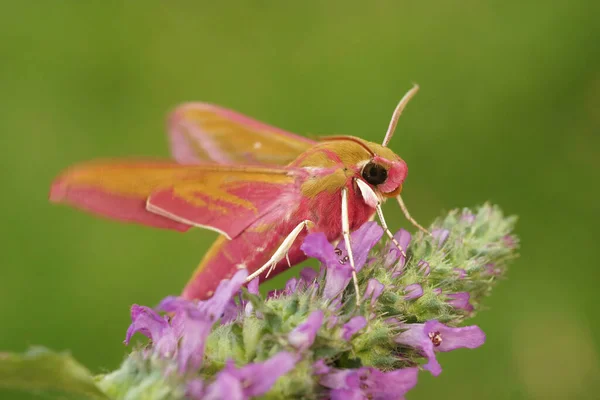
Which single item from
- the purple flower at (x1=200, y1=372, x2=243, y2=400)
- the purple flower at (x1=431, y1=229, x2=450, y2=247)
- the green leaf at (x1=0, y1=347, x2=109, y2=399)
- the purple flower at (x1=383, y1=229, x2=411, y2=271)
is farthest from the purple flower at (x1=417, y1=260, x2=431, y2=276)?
the green leaf at (x1=0, y1=347, x2=109, y2=399)

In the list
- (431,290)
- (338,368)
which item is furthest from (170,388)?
(431,290)

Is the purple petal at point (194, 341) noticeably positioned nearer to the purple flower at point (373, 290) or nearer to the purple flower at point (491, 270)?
the purple flower at point (373, 290)

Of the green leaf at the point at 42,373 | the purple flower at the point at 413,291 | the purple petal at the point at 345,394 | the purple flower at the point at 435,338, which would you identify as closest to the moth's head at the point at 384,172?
the purple flower at the point at 413,291

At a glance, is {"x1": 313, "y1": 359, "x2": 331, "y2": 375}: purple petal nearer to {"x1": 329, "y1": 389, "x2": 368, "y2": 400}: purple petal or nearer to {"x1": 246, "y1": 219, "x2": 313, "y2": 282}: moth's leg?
{"x1": 329, "y1": 389, "x2": 368, "y2": 400}: purple petal

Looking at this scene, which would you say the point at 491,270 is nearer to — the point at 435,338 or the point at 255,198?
the point at 435,338

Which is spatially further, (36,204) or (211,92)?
(211,92)

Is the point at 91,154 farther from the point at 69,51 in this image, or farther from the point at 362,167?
the point at 362,167
